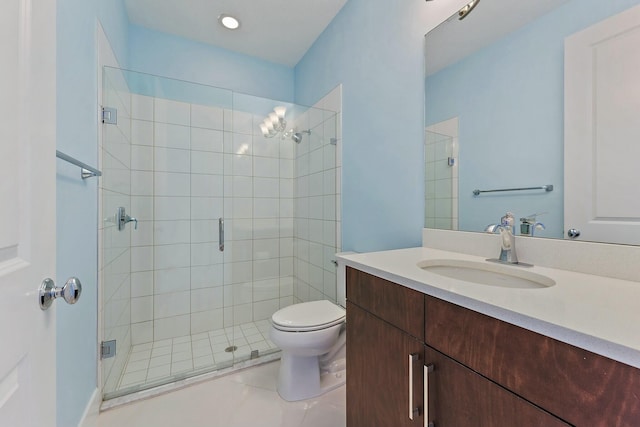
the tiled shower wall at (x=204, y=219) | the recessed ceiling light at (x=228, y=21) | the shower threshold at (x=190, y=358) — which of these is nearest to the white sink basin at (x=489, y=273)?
the shower threshold at (x=190, y=358)

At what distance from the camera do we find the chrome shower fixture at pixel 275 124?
2416 mm

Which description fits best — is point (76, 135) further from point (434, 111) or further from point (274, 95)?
point (274, 95)

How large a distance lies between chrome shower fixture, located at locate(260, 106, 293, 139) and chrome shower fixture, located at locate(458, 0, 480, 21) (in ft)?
4.97

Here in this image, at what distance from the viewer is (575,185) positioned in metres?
0.90

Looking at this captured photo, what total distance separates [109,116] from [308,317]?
1.66 metres

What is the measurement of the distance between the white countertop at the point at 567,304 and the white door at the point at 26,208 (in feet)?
2.78

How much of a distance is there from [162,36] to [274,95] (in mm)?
1005

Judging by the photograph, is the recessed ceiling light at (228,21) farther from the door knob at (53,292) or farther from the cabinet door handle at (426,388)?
the cabinet door handle at (426,388)

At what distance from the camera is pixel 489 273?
3.42ft

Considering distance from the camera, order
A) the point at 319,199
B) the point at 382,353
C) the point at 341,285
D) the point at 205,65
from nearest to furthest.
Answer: the point at 382,353 < the point at 341,285 < the point at 319,199 < the point at 205,65

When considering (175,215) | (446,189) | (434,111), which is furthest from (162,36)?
(446,189)

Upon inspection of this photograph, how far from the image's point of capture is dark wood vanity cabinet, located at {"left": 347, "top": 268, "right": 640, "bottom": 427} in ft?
1.50

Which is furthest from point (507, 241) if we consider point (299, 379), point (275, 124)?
point (275, 124)

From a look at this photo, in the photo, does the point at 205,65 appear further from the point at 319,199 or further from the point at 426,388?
the point at 426,388
